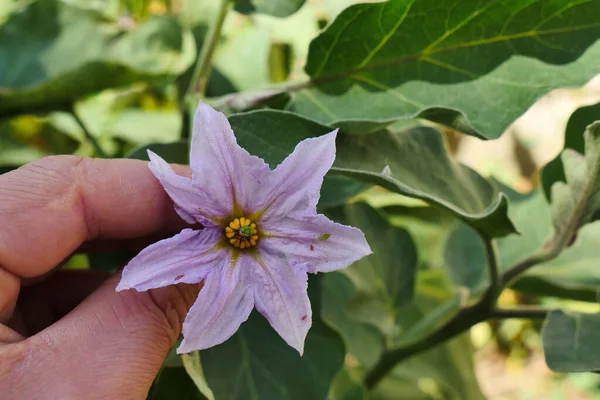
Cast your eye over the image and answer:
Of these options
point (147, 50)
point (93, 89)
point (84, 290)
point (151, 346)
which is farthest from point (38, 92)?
point (151, 346)

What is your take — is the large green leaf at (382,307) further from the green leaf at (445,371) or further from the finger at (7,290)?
the finger at (7,290)

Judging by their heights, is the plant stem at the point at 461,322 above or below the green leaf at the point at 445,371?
above

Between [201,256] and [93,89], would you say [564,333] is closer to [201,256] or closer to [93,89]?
[201,256]

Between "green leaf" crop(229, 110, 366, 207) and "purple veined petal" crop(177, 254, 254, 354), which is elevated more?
"green leaf" crop(229, 110, 366, 207)

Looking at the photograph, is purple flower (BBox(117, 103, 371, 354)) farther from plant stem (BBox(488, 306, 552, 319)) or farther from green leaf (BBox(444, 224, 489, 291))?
green leaf (BBox(444, 224, 489, 291))

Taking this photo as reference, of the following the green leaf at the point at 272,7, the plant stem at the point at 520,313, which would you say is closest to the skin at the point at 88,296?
the green leaf at the point at 272,7

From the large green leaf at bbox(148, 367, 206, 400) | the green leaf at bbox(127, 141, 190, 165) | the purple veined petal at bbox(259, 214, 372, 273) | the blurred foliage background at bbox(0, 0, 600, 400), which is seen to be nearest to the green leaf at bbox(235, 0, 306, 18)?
the blurred foliage background at bbox(0, 0, 600, 400)
